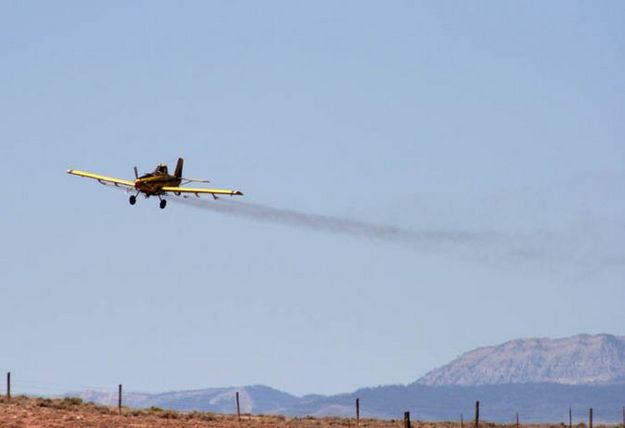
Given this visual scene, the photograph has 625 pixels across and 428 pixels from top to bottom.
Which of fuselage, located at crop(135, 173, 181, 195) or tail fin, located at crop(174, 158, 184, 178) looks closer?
fuselage, located at crop(135, 173, 181, 195)

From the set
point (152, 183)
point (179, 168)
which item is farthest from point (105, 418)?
point (179, 168)

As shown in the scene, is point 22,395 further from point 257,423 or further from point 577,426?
point 577,426

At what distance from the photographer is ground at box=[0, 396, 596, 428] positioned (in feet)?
381

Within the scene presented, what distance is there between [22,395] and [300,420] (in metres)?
23.5

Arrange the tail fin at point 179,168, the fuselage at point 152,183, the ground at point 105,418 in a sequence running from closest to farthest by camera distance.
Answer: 1. the ground at point 105,418
2. the fuselage at point 152,183
3. the tail fin at point 179,168

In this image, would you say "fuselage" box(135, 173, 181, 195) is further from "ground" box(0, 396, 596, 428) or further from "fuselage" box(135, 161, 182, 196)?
"ground" box(0, 396, 596, 428)

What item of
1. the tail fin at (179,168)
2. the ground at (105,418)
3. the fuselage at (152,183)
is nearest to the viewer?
the ground at (105,418)

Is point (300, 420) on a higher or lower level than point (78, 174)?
lower

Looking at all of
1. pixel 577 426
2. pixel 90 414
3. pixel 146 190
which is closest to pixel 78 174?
pixel 146 190

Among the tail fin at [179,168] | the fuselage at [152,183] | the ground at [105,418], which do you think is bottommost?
the ground at [105,418]

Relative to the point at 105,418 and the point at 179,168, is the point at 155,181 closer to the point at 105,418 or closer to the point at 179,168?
the point at 179,168

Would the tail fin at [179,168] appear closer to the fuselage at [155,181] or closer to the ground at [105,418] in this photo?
the fuselage at [155,181]

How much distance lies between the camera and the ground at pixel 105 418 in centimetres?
11600

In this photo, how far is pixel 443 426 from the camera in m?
143
